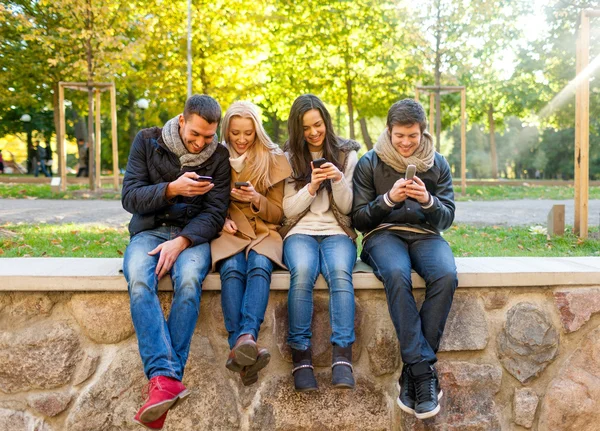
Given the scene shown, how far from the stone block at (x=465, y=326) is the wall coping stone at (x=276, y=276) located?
0.32 feet

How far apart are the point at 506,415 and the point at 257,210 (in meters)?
1.67

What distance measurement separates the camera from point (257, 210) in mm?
3287

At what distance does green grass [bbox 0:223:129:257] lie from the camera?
4.89m

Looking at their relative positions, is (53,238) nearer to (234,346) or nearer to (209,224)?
(209,224)

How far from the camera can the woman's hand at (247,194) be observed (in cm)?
316

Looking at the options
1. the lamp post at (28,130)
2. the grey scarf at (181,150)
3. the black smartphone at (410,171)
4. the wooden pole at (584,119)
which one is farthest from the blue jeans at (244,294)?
the lamp post at (28,130)

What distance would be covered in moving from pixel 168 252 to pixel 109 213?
18.8 ft

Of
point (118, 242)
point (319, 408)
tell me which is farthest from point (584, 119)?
point (118, 242)

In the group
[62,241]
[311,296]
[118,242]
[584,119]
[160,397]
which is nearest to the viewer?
[160,397]

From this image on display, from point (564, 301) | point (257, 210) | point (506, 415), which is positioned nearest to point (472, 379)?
point (506, 415)

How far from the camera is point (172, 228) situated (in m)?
3.15

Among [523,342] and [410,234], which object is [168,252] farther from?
[523,342]

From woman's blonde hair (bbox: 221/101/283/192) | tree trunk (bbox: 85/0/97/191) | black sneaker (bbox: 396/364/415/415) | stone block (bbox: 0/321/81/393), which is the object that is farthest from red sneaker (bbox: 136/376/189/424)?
tree trunk (bbox: 85/0/97/191)

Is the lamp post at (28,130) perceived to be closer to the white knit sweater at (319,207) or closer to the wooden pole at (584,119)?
the wooden pole at (584,119)
